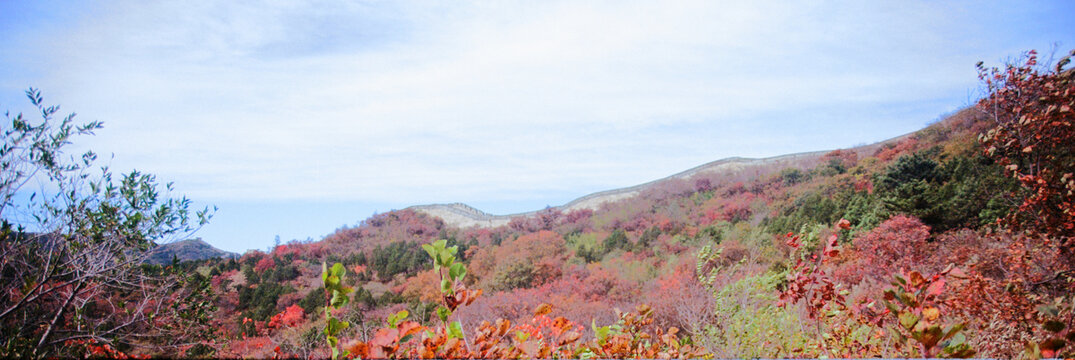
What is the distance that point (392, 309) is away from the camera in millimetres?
8555

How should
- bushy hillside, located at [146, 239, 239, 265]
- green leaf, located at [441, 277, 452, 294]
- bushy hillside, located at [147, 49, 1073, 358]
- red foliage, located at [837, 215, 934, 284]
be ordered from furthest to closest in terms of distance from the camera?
1. red foliage, located at [837, 215, 934, 284]
2. bushy hillside, located at [146, 239, 239, 265]
3. bushy hillside, located at [147, 49, 1073, 358]
4. green leaf, located at [441, 277, 452, 294]

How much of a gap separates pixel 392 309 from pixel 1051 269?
327 inches

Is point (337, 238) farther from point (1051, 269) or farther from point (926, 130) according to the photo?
point (926, 130)

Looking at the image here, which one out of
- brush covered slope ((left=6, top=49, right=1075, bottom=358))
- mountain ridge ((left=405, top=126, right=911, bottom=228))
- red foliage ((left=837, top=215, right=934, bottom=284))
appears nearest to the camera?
brush covered slope ((left=6, top=49, right=1075, bottom=358))

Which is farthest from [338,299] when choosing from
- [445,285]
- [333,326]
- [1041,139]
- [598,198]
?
[598,198]

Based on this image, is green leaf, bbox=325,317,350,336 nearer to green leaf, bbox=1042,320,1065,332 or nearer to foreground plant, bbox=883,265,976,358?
foreground plant, bbox=883,265,976,358

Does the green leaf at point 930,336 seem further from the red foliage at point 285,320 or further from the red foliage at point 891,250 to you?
the red foliage at point 285,320

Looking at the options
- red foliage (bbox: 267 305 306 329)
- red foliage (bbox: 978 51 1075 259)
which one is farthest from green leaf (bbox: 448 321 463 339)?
red foliage (bbox: 267 305 306 329)

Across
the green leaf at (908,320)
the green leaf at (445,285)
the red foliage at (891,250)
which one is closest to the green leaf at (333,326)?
the green leaf at (445,285)

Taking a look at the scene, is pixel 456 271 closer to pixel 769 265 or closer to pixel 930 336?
pixel 930 336

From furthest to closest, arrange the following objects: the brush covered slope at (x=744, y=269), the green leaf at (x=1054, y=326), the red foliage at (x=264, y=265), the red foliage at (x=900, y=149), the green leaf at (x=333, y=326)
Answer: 1. the red foliage at (x=264, y=265)
2. the red foliage at (x=900, y=149)
3. the brush covered slope at (x=744, y=269)
4. the green leaf at (x=333, y=326)
5. the green leaf at (x=1054, y=326)

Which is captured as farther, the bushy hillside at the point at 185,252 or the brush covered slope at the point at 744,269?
the bushy hillside at the point at 185,252

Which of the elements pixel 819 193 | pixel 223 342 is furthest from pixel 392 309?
pixel 819 193

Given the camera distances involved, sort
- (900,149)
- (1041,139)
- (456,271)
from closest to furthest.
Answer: (456,271) < (1041,139) < (900,149)
